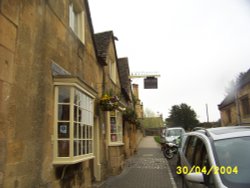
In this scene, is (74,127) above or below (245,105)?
below

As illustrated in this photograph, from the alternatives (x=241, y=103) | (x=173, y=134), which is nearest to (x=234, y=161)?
(x=173, y=134)

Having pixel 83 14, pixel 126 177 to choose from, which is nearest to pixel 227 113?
pixel 126 177

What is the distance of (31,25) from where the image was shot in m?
5.13

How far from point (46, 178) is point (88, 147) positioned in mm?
2164

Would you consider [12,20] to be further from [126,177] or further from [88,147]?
[126,177]

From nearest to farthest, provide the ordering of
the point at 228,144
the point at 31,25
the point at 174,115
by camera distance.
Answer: the point at 228,144 < the point at 31,25 < the point at 174,115

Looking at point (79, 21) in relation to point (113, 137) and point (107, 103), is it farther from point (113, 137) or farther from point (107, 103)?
point (113, 137)

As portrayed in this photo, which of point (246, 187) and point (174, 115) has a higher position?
point (174, 115)

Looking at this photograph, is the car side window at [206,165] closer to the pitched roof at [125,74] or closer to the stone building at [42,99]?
the stone building at [42,99]

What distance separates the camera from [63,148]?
5.98 meters

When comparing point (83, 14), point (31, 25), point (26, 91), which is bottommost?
point (26, 91)

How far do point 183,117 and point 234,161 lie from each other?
4915 centimetres

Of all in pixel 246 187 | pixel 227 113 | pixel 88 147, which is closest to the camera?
pixel 246 187

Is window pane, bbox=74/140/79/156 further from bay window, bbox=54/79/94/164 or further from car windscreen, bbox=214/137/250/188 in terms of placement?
car windscreen, bbox=214/137/250/188
